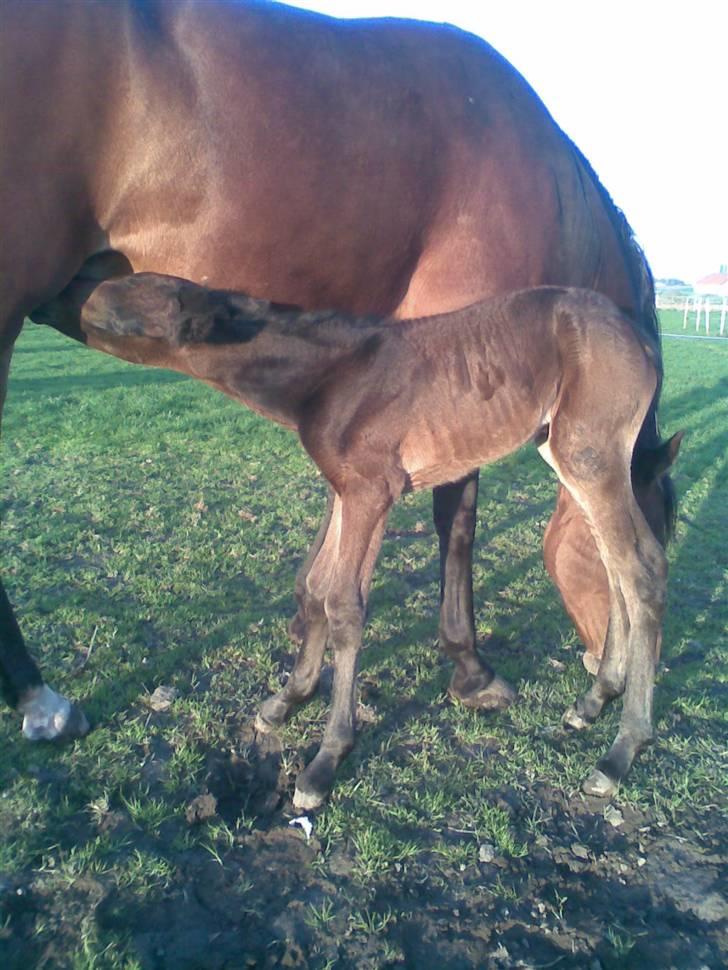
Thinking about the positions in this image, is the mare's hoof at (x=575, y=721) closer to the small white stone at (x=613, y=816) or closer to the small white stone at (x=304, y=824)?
the small white stone at (x=613, y=816)

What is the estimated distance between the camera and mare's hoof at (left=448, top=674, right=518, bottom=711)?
3.25 meters

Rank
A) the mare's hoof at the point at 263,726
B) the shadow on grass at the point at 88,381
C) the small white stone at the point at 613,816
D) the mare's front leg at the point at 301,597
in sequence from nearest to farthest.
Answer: the small white stone at the point at 613,816 < the mare's hoof at the point at 263,726 < the mare's front leg at the point at 301,597 < the shadow on grass at the point at 88,381

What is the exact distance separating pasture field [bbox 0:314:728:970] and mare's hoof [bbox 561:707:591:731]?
5cm

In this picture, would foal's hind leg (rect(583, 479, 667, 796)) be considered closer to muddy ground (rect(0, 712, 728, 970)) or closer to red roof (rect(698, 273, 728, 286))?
muddy ground (rect(0, 712, 728, 970))

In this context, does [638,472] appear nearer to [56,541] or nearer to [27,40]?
[27,40]

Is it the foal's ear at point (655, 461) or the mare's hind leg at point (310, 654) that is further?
the foal's ear at point (655, 461)

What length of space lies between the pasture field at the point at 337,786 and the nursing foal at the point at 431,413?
21 centimetres

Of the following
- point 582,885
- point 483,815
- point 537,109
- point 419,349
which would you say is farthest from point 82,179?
point 582,885

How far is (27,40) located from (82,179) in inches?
16.4

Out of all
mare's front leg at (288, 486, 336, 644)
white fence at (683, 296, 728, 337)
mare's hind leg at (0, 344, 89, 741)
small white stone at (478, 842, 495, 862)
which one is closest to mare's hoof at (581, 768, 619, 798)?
small white stone at (478, 842, 495, 862)

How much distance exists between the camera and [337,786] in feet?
8.73

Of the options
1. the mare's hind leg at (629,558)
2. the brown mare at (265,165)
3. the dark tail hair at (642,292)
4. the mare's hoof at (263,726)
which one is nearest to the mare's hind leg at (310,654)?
the mare's hoof at (263,726)

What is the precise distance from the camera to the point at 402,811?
101 inches

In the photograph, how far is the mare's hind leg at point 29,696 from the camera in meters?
2.79
